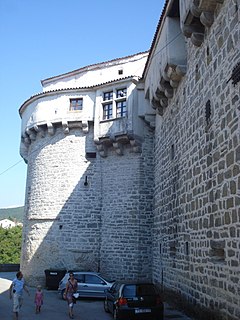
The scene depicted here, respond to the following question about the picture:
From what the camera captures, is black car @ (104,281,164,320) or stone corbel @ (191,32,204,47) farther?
stone corbel @ (191,32,204,47)

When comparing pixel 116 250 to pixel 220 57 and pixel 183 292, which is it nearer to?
pixel 183 292

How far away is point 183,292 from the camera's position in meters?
9.83

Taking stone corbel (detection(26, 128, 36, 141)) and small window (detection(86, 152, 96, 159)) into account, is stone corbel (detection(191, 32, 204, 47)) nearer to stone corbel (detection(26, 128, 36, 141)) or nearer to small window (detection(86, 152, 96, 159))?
small window (detection(86, 152, 96, 159))

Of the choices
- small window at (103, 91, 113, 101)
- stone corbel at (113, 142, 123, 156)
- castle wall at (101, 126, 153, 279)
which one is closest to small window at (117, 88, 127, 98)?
small window at (103, 91, 113, 101)

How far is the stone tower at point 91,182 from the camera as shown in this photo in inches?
615

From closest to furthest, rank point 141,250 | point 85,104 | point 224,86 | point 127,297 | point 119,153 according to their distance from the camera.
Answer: point 224,86 → point 127,297 → point 141,250 → point 119,153 → point 85,104

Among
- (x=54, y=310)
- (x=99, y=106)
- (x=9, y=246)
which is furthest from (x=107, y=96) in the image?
(x=9, y=246)

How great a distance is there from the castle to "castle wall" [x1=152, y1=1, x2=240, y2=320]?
28 millimetres

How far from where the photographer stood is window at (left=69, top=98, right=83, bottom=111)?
1791 cm

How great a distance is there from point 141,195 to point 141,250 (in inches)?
92.4

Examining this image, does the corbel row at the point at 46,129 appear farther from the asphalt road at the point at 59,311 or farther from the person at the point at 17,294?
the person at the point at 17,294

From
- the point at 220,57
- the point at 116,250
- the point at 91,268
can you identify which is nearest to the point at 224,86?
the point at 220,57

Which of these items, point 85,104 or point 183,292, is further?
point 85,104

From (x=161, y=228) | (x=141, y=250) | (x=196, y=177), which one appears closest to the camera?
(x=196, y=177)
